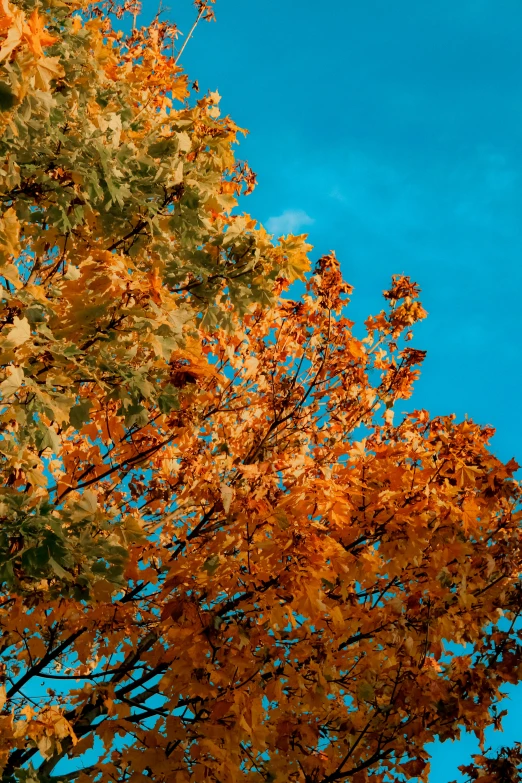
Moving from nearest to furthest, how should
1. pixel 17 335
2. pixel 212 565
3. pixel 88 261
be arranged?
pixel 17 335
pixel 212 565
pixel 88 261

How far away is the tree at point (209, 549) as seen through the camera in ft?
10.9

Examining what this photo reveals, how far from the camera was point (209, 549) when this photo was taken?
3812mm

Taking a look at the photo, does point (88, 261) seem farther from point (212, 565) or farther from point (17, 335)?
point (212, 565)

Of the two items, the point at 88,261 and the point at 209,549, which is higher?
the point at 88,261

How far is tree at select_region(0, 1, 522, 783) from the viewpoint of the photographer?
331cm

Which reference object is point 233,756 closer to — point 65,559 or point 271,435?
point 65,559

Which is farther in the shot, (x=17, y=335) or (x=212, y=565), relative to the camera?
(x=212, y=565)

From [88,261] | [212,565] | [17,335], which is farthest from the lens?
[88,261]

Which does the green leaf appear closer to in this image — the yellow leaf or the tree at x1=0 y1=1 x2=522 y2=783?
the tree at x1=0 y1=1 x2=522 y2=783

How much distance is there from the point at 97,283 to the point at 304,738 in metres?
2.89

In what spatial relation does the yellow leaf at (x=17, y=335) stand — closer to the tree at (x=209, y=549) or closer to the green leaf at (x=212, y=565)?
the tree at (x=209, y=549)

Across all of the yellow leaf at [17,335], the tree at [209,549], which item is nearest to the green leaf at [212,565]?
the tree at [209,549]

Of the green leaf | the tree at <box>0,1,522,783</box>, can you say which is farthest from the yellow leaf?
the green leaf

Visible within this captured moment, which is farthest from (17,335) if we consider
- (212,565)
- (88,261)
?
(212,565)
